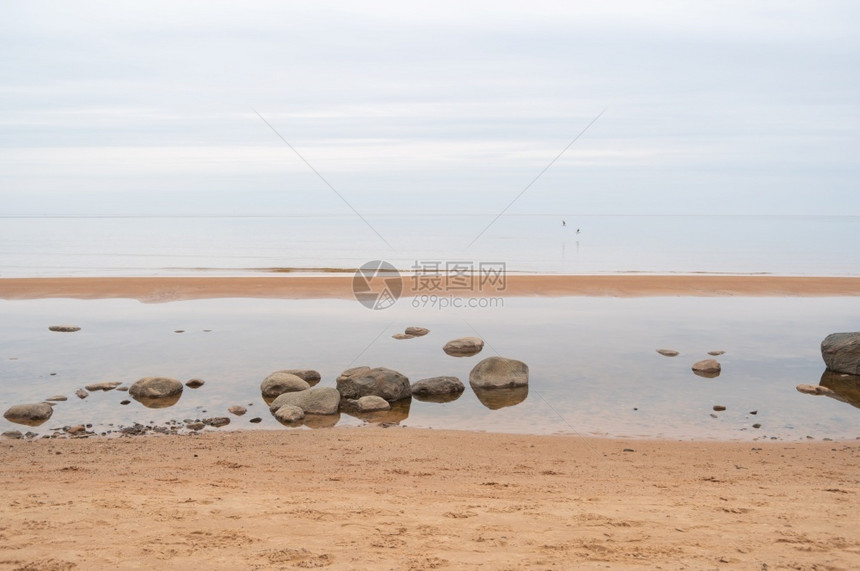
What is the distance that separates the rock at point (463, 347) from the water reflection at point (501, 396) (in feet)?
8.45

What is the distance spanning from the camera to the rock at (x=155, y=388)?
11.2 meters

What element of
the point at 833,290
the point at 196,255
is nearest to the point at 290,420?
the point at 833,290

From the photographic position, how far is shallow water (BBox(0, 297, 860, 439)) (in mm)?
10328

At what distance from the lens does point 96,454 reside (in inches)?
325

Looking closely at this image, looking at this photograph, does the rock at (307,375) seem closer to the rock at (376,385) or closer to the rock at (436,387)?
the rock at (376,385)

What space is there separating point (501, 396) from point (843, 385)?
230 inches

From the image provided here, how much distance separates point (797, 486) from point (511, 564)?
3723mm

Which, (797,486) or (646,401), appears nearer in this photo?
(797,486)

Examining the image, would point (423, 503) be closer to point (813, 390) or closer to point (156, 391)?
point (156, 391)

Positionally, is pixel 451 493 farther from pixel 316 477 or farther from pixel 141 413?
pixel 141 413

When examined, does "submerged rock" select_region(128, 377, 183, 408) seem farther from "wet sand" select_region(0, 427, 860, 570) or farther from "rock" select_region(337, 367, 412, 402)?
"rock" select_region(337, 367, 412, 402)

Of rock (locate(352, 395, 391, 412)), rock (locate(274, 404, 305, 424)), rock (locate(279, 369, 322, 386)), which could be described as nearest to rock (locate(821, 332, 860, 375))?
rock (locate(352, 395, 391, 412))

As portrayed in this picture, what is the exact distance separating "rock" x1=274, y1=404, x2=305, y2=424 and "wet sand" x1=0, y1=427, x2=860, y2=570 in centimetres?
79

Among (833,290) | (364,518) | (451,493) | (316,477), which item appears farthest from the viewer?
(833,290)
